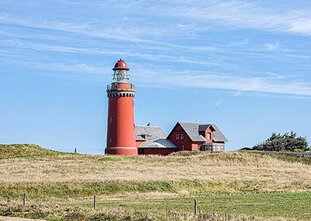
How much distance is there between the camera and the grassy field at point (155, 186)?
30828 millimetres

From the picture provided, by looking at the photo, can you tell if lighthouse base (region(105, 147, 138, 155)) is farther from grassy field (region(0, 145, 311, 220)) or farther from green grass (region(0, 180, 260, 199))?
green grass (region(0, 180, 260, 199))

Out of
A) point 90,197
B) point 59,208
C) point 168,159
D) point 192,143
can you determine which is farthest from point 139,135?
point 59,208

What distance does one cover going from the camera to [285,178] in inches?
2263

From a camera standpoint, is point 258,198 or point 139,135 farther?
point 139,135

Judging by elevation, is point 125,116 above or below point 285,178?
above

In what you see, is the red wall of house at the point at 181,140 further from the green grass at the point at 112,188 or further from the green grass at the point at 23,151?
the green grass at the point at 112,188

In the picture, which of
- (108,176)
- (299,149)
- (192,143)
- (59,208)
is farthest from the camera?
(299,149)

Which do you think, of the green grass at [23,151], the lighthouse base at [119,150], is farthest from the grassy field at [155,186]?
the lighthouse base at [119,150]

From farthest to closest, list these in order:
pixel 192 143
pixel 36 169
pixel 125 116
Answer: pixel 192 143, pixel 125 116, pixel 36 169

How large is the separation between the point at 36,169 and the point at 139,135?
32724 mm

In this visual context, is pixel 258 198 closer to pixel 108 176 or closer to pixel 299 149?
pixel 108 176

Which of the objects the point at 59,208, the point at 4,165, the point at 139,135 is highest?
the point at 139,135

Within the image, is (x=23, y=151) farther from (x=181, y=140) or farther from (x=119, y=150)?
(x=181, y=140)

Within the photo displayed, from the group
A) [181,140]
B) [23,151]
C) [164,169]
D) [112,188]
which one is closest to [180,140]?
[181,140]
